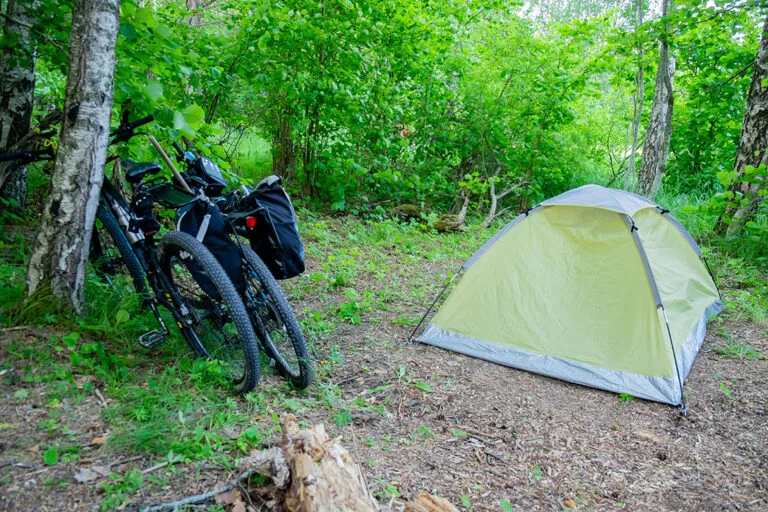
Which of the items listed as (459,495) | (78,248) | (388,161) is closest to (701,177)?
(388,161)

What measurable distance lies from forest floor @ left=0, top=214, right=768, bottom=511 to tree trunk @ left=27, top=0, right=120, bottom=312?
0.29 meters

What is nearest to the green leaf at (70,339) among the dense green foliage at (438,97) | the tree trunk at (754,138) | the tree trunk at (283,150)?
the dense green foliage at (438,97)

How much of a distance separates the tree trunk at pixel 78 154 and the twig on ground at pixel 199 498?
150cm

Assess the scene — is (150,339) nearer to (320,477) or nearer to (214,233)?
(214,233)

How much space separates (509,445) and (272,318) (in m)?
1.47

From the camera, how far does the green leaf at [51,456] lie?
2082mm

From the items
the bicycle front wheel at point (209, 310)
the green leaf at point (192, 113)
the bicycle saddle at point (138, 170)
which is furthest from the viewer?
the bicycle saddle at point (138, 170)

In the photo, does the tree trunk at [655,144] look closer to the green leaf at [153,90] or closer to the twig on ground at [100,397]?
the green leaf at [153,90]

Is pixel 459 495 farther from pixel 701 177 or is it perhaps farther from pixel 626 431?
pixel 701 177

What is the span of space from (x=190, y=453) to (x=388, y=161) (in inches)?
247

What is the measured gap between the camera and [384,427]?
116 inches

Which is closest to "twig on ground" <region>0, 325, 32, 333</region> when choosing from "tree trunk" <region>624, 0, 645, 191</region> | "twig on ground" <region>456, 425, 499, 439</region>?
"twig on ground" <region>456, 425, 499, 439</region>

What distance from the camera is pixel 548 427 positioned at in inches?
125

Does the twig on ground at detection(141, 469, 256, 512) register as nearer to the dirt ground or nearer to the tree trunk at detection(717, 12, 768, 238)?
the dirt ground
